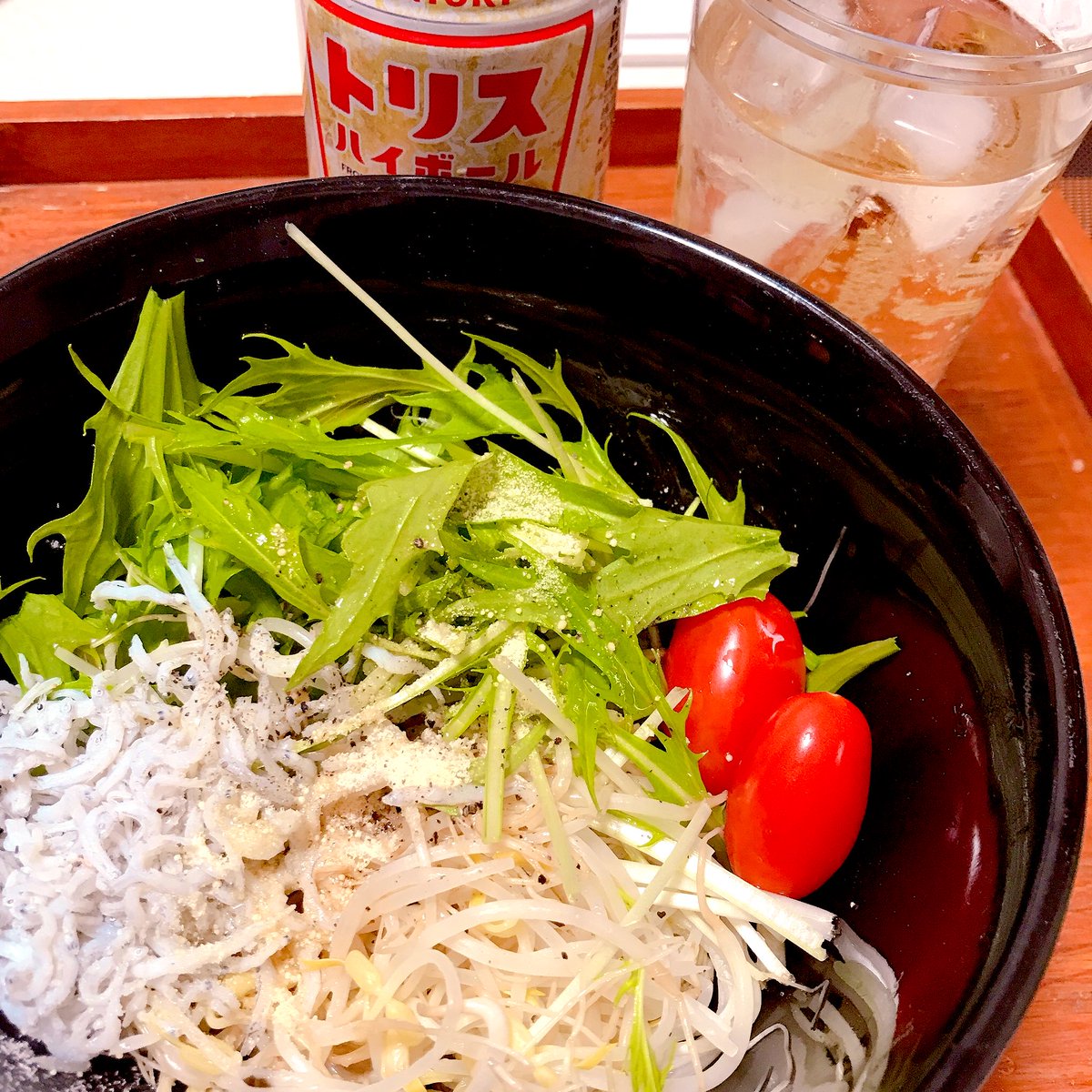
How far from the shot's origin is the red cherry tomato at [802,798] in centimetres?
68

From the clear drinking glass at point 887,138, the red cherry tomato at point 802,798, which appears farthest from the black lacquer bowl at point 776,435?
the clear drinking glass at point 887,138

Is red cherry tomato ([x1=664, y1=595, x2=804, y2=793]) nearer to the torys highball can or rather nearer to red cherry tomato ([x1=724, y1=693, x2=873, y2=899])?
red cherry tomato ([x1=724, y1=693, x2=873, y2=899])

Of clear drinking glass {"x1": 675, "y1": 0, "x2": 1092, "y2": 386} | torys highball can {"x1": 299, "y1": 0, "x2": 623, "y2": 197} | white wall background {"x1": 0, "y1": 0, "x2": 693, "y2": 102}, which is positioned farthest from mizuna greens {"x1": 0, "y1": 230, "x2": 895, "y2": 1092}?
white wall background {"x1": 0, "y1": 0, "x2": 693, "y2": 102}

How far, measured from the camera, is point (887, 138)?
35.7 inches

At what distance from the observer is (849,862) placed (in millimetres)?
721

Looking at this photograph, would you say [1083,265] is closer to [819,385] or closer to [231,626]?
[819,385]

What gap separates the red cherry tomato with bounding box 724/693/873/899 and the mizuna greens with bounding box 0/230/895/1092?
2 centimetres

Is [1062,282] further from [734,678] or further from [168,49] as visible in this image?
[168,49]

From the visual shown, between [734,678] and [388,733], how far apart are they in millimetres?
262

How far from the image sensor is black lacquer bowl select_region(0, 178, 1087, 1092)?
0.61 m

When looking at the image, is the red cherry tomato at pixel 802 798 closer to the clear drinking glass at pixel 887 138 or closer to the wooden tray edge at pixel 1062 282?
the clear drinking glass at pixel 887 138

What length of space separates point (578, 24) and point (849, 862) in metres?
0.69

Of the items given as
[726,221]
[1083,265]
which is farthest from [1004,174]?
[1083,265]

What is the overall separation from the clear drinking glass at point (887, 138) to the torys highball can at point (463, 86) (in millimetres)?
141
